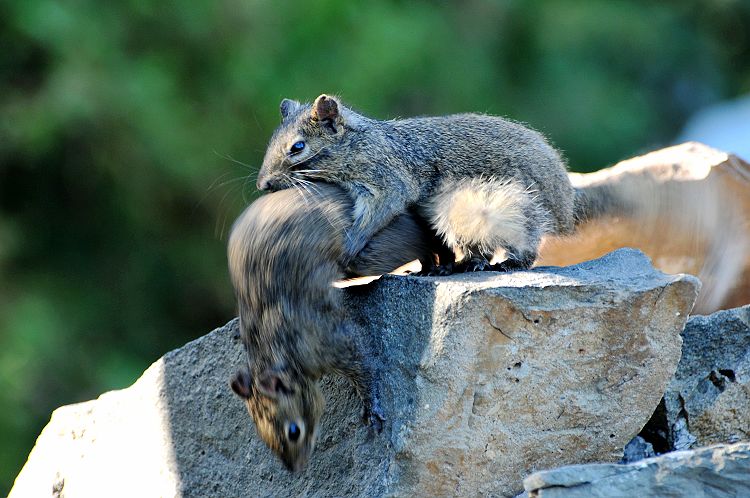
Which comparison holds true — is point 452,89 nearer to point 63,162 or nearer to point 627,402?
point 63,162

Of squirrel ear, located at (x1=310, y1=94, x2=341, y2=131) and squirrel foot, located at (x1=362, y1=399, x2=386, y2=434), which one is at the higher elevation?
squirrel ear, located at (x1=310, y1=94, x2=341, y2=131)

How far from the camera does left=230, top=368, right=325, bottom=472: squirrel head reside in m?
3.41

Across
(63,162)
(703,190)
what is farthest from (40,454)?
(63,162)

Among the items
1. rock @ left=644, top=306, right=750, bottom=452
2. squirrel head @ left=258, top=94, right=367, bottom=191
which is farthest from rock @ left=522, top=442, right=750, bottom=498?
squirrel head @ left=258, top=94, right=367, bottom=191

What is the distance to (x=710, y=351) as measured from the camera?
3.80 metres

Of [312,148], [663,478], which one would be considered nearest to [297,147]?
[312,148]

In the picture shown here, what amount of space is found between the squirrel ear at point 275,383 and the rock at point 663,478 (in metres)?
0.85

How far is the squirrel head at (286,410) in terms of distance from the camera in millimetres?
3410

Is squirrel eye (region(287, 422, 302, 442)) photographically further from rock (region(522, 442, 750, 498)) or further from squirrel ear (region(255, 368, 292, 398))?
rock (region(522, 442, 750, 498))

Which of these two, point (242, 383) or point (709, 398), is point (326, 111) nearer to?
point (242, 383)

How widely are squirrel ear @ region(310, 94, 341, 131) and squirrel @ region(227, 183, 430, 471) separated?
20.9 inches

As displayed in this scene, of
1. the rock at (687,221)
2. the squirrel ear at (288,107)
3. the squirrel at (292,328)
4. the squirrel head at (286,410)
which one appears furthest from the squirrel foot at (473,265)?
the rock at (687,221)

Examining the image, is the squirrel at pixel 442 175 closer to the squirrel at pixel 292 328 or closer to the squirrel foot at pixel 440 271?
the squirrel foot at pixel 440 271

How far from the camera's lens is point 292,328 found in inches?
136
